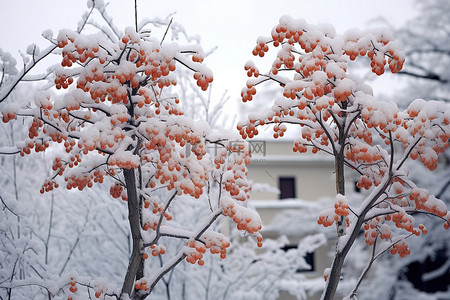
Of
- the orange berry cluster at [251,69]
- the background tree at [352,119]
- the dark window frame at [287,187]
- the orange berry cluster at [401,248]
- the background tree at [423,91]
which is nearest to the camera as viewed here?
Answer: the background tree at [352,119]

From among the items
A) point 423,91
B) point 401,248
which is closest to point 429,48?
point 423,91

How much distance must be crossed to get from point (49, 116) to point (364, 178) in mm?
2548

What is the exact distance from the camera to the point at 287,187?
19.8 metres

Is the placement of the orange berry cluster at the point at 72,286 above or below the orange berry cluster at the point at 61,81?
below

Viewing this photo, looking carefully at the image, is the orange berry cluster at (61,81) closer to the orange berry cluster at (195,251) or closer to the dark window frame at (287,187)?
the orange berry cluster at (195,251)

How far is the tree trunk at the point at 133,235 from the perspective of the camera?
3416mm

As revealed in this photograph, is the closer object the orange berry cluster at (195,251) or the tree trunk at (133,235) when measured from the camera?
the orange berry cluster at (195,251)

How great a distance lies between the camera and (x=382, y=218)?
3.91m

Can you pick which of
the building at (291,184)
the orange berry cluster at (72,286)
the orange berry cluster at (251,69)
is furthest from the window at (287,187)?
the orange berry cluster at (72,286)

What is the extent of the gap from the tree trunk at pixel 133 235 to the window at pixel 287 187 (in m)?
16.5

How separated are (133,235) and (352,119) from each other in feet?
6.11

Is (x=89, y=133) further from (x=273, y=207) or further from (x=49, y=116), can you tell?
(x=273, y=207)

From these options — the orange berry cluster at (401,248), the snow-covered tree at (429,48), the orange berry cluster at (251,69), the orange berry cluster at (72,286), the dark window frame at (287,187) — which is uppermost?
the snow-covered tree at (429,48)

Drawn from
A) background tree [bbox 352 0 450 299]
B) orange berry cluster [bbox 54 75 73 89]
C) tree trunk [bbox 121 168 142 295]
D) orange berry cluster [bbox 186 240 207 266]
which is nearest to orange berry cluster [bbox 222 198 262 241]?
orange berry cluster [bbox 186 240 207 266]
